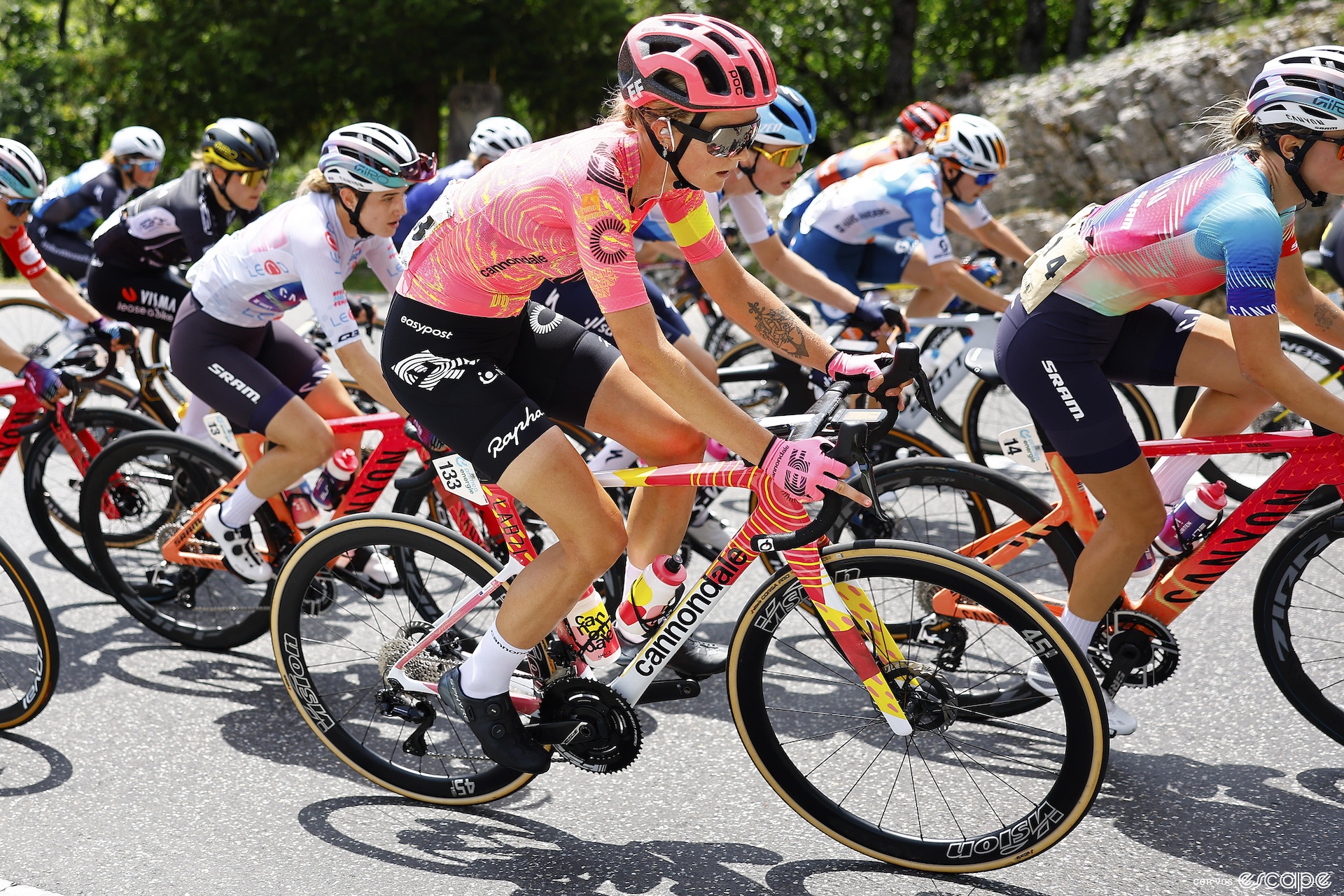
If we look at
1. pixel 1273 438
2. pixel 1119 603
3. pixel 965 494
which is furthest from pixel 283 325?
pixel 1273 438

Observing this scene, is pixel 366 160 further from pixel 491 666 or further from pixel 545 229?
pixel 491 666

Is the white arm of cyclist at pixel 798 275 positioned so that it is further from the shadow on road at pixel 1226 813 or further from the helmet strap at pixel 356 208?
the shadow on road at pixel 1226 813

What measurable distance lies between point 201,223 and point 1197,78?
12.2 meters

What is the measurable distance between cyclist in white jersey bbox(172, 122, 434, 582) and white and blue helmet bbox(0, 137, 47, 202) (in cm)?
105

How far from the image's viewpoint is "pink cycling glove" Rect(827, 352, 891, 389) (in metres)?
3.02

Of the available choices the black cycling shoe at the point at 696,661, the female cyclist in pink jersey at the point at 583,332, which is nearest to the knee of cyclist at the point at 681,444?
the female cyclist in pink jersey at the point at 583,332

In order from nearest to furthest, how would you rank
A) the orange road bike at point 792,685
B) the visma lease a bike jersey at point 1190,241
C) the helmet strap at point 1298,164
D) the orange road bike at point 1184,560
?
1. the orange road bike at point 792,685
2. the visma lease a bike jersey at point 1190,241
3. the helmet strap at point 1298,164
4. the orange road bike at point 1184,560

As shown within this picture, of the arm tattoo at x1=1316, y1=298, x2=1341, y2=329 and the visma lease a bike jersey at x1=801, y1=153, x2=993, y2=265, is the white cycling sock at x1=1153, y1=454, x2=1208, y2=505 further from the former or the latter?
the visma lease a bike jersey at x1=801, y1=153, x2=993, y2=265

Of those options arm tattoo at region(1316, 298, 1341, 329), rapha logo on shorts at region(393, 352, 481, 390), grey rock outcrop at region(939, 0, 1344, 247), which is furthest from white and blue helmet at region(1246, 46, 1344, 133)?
grey rock outcrop at region(939, 0, 1344, 247)

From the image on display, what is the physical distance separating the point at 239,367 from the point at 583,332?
1772mm

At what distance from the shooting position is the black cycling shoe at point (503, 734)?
10.7 ft

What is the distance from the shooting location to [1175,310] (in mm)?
3863

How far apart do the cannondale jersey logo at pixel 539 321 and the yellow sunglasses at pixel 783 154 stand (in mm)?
2484

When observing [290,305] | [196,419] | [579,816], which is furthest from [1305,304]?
[196,419]
